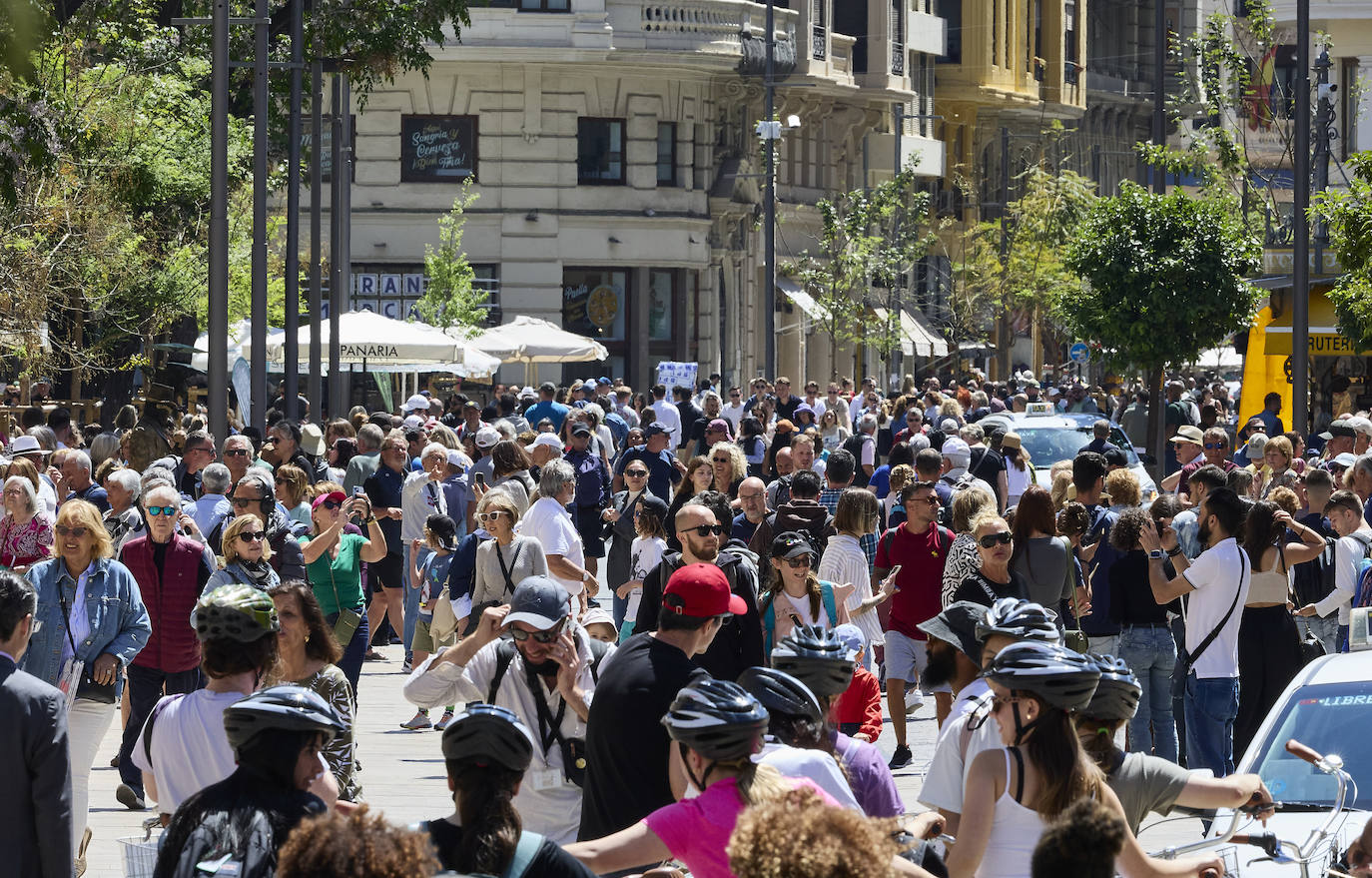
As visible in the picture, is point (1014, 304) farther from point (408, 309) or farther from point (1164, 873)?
point (1164, 873)

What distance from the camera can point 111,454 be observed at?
1675cm

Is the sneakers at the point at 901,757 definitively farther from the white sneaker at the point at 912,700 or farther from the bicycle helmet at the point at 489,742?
the bicycle helmet at the point at 489,742

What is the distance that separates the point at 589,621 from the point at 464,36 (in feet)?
135

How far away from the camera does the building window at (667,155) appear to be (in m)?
51.4

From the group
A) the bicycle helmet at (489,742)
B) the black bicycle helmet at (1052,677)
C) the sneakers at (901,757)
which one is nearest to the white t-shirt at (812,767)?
the black bicycle helmet at (1052,677)

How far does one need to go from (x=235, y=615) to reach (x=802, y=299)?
162 ft

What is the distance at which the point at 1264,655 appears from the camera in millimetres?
11203

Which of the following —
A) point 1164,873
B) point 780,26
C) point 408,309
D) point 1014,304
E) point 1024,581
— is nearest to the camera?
point 1164,873

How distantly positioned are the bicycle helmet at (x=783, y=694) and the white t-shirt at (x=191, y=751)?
1.48m

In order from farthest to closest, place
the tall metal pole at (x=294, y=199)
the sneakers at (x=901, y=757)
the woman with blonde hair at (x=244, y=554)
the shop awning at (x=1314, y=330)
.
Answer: the shop awning at (x=1314, y=330) → the tall metal pole at (x=294, y=199) → the sneakers at (x=901, y=757) → the woman with blonde hair at (x=244, y=554)

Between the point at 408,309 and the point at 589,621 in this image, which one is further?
the point at 408,309

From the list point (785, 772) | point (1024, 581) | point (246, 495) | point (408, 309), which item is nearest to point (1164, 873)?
point (785, 772)

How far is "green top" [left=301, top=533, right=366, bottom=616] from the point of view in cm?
1313

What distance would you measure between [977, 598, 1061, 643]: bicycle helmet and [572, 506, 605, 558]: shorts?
1353 cm
